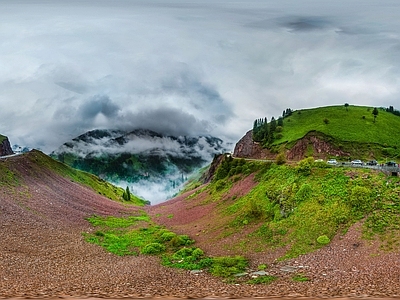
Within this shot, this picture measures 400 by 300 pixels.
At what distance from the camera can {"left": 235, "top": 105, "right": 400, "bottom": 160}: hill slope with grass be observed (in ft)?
302

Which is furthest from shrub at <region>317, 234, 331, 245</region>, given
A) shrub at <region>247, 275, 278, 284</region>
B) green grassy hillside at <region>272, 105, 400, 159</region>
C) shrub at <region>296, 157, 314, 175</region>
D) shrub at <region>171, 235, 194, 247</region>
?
green grassy hillside at <region>272, 105, 400, 159</region>

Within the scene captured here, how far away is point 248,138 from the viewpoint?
136375mm

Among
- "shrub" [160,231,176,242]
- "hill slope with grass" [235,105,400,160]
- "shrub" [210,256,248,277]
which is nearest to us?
"shrub" [210,256,248,277]

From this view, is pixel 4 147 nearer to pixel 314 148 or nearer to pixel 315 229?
pixel 314 148

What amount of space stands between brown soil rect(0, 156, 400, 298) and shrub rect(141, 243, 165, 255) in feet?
5.13

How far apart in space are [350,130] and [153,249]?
87.2 meters

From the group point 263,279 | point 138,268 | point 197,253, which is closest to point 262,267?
point 263,279

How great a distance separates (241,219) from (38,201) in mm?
29132

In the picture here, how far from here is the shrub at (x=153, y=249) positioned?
33.0 metres

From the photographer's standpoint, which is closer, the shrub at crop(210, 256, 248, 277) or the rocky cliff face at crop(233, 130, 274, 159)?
the shrub at crop(210, 256, 248, 277)

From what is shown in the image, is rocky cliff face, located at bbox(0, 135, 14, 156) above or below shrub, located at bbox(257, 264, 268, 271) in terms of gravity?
below

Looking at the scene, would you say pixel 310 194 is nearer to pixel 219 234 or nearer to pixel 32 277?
pixel 219 234

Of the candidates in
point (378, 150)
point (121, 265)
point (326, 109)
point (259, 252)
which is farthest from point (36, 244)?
point (326, 109)

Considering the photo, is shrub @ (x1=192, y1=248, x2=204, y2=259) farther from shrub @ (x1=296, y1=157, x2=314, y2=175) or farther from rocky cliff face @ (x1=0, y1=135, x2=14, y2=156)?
rocky cliff face @ (x1=0, y1=135, x2=14, y2=156)
